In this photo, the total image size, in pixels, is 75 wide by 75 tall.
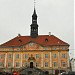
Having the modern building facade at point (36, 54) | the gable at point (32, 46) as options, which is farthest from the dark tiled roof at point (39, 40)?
the gable at point (32, 46)

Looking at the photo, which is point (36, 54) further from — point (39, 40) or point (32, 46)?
point (39, 40)

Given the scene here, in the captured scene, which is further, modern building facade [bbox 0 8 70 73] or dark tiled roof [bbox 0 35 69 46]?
dark tiled roof [bbox 0 35 69 46]

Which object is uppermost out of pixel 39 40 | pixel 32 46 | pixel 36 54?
pixel 39 40

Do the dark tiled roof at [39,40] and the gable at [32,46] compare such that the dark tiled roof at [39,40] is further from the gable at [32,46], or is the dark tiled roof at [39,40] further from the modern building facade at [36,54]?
the gable at [32,46]

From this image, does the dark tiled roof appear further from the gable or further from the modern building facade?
the gable

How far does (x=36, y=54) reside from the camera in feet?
230

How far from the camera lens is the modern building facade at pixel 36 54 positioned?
68.9 m

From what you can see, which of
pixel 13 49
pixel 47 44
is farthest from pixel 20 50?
pixel 47 44

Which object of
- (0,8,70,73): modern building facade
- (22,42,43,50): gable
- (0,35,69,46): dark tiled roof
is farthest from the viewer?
(0,35,69,46): dark tiled roof

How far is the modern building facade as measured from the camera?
2712 inches

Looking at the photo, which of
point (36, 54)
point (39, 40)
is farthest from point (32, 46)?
point (39, 40)

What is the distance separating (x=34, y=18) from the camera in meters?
76.4

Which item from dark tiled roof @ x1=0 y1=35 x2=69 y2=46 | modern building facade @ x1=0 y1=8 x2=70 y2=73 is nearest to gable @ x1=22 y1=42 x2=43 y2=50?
modern building facade @ x1=0 y1=8 x2=70 y2=73

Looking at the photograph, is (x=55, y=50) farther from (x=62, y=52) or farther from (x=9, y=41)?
(x=9, y=41)
